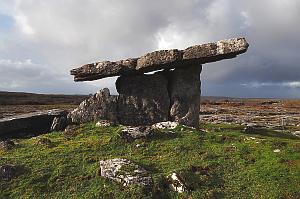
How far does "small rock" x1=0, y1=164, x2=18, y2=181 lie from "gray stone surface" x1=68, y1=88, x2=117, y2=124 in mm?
12817

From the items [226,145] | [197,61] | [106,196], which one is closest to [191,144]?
[226,145]

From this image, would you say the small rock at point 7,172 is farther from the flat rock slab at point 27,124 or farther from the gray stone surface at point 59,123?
the flat rock slab at point 27,124

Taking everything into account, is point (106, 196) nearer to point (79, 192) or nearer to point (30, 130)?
point (79, 192)

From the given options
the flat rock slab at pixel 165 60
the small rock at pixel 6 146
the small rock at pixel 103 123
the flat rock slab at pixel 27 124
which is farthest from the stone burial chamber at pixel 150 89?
the small rock at pixel 6 146

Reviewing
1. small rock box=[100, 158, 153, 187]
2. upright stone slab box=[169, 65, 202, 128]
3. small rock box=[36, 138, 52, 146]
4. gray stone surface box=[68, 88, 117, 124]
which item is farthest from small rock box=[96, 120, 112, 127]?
small rock box=[100, 158, 153, 187]

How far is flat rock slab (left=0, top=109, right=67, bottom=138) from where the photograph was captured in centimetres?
4006

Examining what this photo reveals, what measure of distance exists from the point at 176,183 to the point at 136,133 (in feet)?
25.1

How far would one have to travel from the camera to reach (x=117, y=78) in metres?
43.5

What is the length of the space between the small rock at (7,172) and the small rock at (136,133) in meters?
7.75

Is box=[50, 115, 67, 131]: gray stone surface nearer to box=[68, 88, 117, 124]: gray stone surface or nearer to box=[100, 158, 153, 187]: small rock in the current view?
box=[68, 88, 117, 124]: gray stone surface

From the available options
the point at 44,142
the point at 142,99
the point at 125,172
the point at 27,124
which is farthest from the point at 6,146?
the point at 142,99

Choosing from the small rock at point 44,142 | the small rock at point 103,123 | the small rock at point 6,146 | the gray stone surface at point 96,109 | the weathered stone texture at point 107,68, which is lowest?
the small rock at point 6,146

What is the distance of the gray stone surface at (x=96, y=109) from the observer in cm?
4031

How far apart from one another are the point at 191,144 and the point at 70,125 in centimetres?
1240
